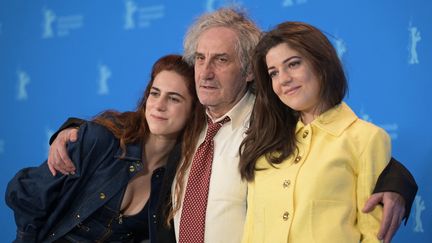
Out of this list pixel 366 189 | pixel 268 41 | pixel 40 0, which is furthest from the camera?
pixel 40 0

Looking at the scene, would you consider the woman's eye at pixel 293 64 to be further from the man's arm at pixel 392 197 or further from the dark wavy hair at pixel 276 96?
the man's arm at pixel 392 197

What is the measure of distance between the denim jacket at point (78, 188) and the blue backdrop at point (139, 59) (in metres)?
0.64

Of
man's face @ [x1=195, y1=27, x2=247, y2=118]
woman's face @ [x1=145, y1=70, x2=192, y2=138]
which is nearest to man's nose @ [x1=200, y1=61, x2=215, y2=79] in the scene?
man's face @ [x1=195, y1=27, x2=247, y2=118]

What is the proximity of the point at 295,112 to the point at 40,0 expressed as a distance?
5.18ft

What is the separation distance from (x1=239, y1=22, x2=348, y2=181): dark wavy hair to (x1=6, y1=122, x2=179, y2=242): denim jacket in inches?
14.1

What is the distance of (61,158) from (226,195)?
0.52m

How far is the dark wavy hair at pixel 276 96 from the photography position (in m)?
1.52

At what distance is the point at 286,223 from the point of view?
1472 millimetres

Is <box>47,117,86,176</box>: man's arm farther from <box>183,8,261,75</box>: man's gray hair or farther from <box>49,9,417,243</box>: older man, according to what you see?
<box>183,8,261,75</box>: man's gray hair

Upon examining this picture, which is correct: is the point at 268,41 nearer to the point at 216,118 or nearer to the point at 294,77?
the point at 294,77

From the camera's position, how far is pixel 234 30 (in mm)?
1875

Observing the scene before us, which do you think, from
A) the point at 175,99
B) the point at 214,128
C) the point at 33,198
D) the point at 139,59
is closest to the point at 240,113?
the point at 214,128

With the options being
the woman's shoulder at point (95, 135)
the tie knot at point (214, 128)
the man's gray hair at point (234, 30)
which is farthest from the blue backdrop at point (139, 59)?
the woman's shoulder at point (95, 135)

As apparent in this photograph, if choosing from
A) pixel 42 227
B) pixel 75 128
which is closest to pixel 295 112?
pixel 75 128
